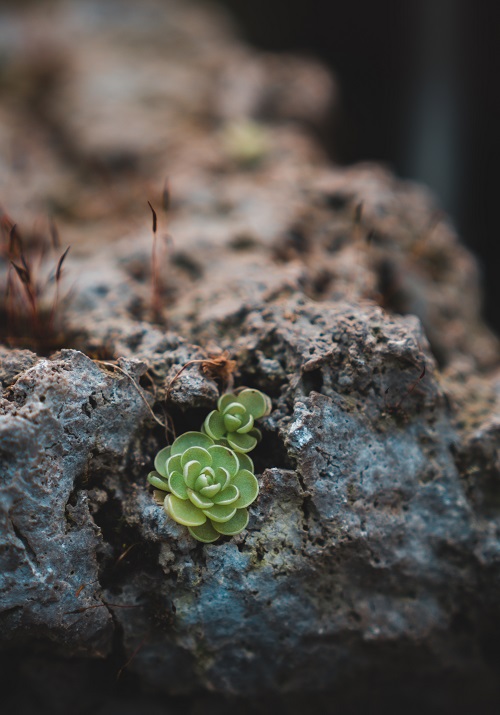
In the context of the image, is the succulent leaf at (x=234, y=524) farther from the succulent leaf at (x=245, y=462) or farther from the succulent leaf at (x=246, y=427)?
the succulent leaf at (x=246, y=427)

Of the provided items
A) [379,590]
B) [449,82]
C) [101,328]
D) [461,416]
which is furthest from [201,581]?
[449,82]

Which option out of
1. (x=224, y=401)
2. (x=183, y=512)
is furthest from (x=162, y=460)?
(x=224, y=401)

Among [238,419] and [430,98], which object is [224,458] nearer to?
[238,419]

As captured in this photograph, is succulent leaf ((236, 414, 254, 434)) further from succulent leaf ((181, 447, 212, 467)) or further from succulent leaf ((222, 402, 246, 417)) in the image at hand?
succulent leaf ((181, 447, 212, 467))

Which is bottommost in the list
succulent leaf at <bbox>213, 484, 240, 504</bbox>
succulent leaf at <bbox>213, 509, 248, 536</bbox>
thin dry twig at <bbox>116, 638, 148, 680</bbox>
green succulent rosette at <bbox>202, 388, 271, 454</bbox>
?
thin dry twig at <bbox>116, 638, 148, 680</bbox>

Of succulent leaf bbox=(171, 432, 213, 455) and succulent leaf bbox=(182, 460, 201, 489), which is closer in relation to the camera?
succulent leaf bbox=(182, 460, 201, 489)

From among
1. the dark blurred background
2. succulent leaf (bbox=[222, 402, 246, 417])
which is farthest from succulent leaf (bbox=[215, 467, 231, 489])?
the dark blurred background

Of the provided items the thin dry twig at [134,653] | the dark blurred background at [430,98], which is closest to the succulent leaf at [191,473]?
the thin dry twig at [134,653]
